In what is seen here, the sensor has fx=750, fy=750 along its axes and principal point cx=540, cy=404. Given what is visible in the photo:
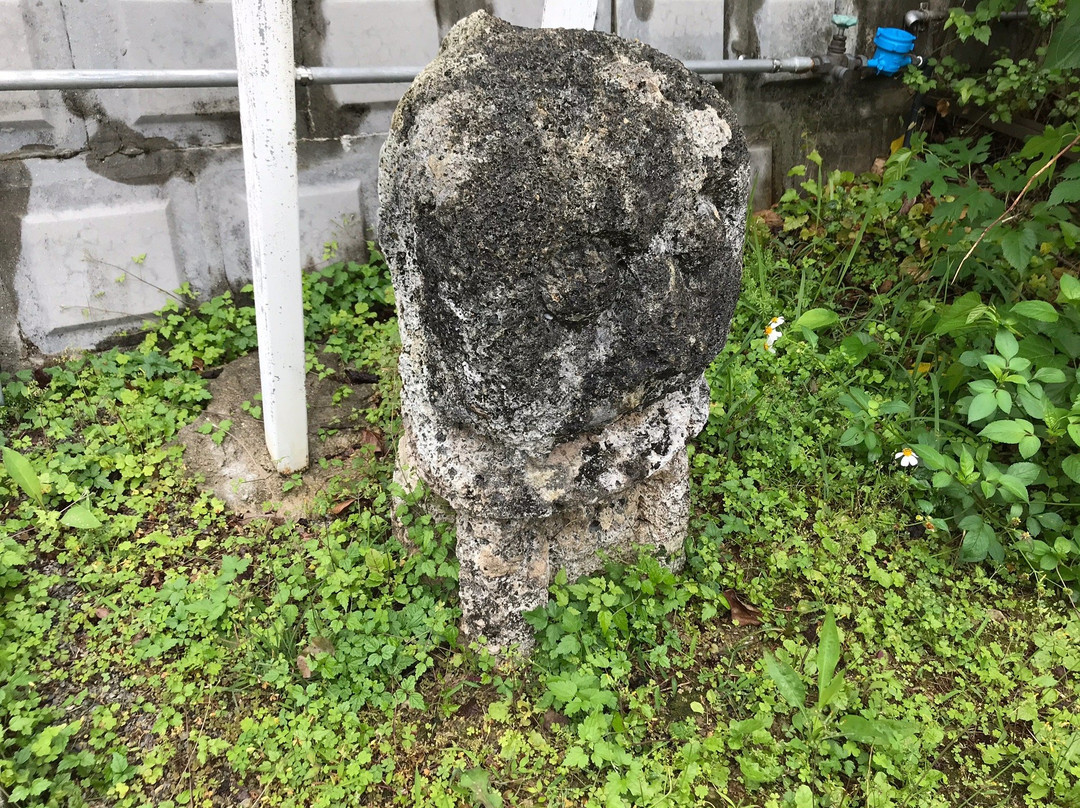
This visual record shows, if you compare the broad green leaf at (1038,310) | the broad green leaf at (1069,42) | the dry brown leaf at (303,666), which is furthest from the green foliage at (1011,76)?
the dry brown leaf at (303,666)

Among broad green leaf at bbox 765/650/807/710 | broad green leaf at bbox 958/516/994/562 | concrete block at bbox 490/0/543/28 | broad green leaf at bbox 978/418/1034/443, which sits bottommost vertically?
broad green leaf at bbox 765/650/807/710

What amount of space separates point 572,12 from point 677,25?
73.7 inches

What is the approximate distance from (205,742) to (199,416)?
4.55ft

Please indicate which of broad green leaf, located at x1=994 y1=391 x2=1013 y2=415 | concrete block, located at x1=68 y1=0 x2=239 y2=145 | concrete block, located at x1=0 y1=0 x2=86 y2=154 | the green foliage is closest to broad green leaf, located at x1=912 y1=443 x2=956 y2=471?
broad green leaf, located at x1=994 y1=391 x2=1013 y2=415

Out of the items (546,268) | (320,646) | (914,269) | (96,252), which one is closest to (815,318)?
(914,269)

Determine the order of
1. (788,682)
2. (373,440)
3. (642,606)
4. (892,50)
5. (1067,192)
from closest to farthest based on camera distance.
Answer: (788,682) < (642,606) < (1067,192) < (373,440) < (892,50)

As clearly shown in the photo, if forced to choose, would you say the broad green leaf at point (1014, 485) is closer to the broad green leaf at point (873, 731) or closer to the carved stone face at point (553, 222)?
the broad green leaf at point (873, 731)

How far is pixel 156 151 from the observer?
310cm

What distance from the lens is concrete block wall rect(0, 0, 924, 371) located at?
9.27ft

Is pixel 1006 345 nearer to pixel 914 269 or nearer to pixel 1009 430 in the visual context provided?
pixel 1009 430

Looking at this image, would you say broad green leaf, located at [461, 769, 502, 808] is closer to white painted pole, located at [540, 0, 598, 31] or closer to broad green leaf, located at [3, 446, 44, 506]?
broad green leaf, located at [3, 446, 44, 506]

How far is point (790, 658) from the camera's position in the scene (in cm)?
233

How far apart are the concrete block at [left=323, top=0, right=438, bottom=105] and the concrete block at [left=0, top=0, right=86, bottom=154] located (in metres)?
1.01

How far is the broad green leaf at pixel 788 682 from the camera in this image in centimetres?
214
